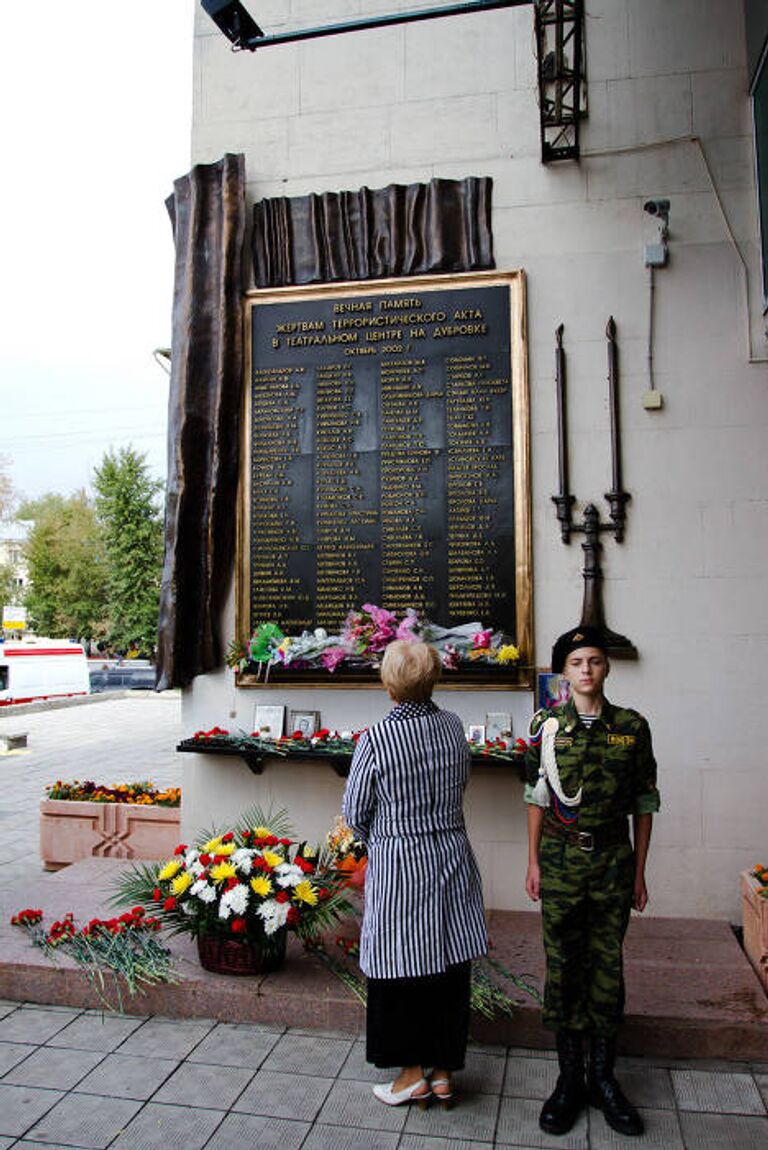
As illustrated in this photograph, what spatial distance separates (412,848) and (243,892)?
1.13 meters

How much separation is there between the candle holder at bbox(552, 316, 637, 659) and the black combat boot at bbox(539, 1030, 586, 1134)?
92.1 inches

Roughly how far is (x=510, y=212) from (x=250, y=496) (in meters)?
2.44

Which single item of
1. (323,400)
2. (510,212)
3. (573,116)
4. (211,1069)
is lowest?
(211,1069)

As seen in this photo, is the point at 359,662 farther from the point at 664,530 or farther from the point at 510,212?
the point at 510,212

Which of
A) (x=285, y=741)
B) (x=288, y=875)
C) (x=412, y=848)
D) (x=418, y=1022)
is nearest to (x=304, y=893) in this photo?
(x=288, y=875)

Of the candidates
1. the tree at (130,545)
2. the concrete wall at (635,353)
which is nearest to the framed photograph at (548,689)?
the concrete wall at (635,353)

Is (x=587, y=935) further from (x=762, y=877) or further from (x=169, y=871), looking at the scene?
(x=169, y=871)

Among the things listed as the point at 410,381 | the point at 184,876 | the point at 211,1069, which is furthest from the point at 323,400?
the point at 211,1069

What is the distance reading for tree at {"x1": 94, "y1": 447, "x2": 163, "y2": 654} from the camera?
1475 inches

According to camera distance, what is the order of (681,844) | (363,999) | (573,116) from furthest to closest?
(573,116)
(681,844)
(363,999)

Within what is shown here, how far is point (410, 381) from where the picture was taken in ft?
18.1

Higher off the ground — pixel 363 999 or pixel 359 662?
pixel 359 662

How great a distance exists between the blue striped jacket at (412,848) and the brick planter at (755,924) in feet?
5.52

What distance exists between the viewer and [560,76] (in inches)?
205
